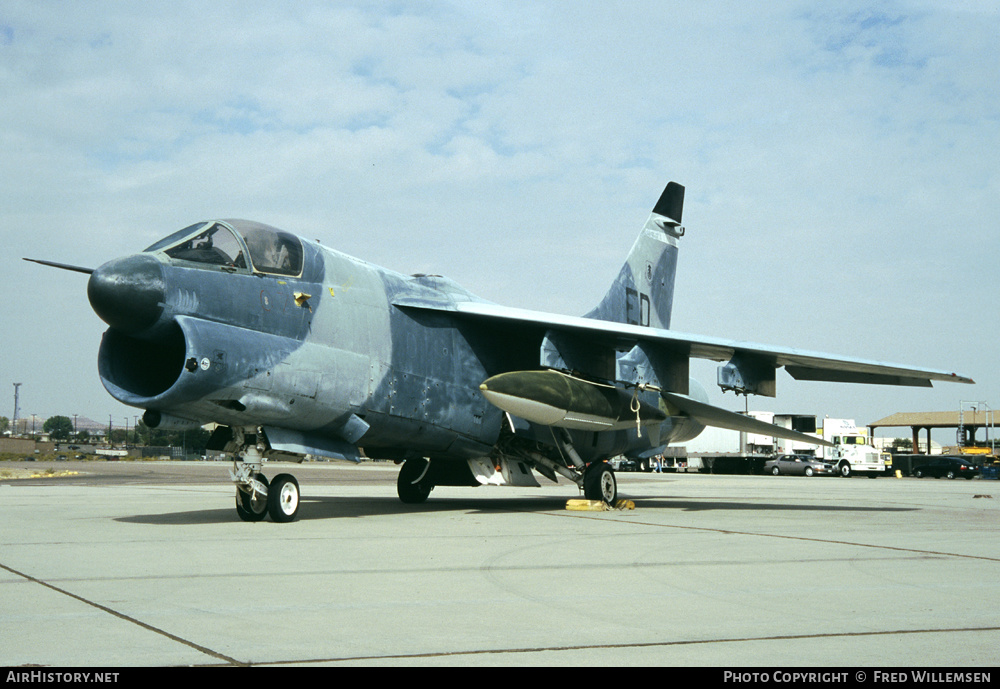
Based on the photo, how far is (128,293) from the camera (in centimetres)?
927

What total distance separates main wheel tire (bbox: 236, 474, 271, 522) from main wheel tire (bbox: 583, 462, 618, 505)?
18.1 feet

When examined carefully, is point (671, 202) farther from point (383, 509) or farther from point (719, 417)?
point (383, 509)

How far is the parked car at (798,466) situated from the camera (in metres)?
46.9

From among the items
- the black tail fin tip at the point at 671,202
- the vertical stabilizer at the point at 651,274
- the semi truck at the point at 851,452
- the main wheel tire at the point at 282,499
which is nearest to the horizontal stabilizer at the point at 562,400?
the main wheel tire at the point at 282,499

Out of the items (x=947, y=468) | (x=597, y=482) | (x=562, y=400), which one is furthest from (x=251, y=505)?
(x=947, y=468)

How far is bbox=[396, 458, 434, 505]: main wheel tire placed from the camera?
15.3m

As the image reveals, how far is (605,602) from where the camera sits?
5.53 m

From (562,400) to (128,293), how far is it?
594 cm

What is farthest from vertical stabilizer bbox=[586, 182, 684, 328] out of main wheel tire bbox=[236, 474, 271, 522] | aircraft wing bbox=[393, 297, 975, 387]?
main wheel tire bbox=[236, 474, 271, 522]

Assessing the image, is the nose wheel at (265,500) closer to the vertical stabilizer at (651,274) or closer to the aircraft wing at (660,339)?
the aircraft wing at (660,339)

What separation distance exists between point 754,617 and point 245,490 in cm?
733

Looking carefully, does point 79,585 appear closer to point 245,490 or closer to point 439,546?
point 439,546

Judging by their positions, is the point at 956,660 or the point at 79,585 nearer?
the point at 956,660
